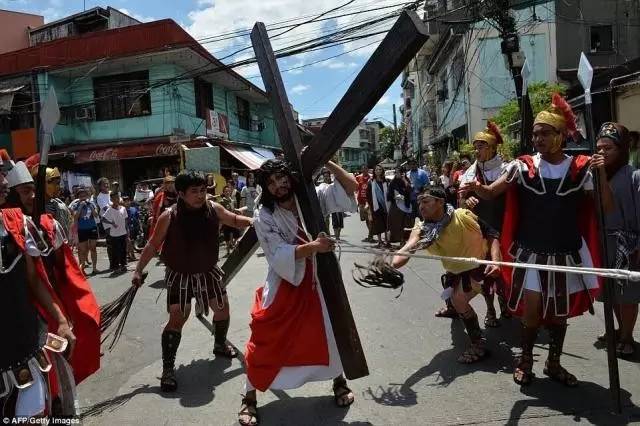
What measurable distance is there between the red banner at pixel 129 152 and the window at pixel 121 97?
60.5 inches

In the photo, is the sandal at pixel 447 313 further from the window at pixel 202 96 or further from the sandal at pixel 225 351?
the window at pixel 202 96

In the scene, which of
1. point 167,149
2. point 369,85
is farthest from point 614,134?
point 167,149

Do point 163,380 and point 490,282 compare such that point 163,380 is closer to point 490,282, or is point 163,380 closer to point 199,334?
point 199,334

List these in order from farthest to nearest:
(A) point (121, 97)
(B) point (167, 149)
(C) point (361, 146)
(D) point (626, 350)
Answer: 1. (C) point (361, 146)
2. (A) point (121, 97)
3. (B) point (167, 149)
4. (D) point (626, 350)

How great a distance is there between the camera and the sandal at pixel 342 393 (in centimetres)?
351

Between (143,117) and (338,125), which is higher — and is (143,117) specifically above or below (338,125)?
above

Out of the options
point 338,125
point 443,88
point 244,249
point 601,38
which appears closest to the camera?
point 338,125

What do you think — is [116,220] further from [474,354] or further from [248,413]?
[474,354]

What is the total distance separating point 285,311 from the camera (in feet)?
10.9

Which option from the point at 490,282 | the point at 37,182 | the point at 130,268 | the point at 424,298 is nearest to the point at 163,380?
the point at 37,182

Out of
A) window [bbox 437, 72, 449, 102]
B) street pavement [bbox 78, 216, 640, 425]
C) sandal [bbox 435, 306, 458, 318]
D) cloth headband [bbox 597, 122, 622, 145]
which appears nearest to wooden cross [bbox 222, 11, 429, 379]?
street pavement [bbox 78, 216, 640, 425]

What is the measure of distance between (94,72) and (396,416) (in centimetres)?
2034

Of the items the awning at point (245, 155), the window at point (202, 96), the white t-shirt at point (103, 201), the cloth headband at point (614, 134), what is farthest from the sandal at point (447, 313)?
the window at point (202, 96)

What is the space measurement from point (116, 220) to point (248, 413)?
7.87m
